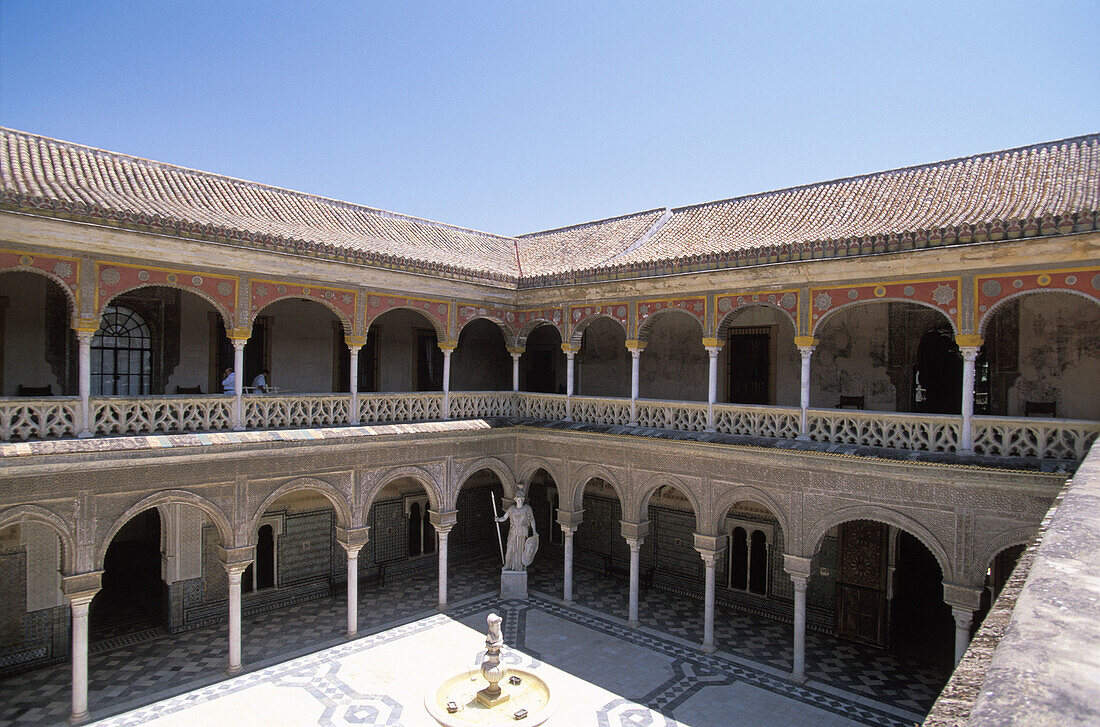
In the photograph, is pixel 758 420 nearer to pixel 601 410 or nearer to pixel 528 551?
pixel 601 410

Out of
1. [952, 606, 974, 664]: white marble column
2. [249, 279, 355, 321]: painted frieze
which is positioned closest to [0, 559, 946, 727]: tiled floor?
[952, 606, 974, 664]: white marble column

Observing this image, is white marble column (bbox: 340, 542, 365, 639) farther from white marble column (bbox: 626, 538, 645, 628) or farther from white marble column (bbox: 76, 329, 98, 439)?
white marble column (bbox: 626, 538, 645, 628)

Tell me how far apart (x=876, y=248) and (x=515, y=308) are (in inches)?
280

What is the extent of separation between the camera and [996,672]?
1342 mm

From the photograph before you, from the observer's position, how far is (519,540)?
41.6 ft

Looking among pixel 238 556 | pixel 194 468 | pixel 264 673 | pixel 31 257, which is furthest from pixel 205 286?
pixel 264 673

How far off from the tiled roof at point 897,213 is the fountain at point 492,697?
659 cm

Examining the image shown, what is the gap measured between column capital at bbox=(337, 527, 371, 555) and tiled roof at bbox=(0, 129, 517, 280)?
453cm

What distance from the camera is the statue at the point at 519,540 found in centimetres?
1269

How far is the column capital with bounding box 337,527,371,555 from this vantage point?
1056 cm

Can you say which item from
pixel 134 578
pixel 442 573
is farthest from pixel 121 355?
pixel 442 573

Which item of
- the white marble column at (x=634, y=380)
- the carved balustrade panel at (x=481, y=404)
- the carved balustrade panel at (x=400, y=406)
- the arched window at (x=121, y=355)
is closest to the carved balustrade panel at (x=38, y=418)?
the arched window at (x=121, y=355)

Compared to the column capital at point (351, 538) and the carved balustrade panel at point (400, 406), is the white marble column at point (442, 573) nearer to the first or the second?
the column capital at point (351, 538)

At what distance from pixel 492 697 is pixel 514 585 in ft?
16.3
